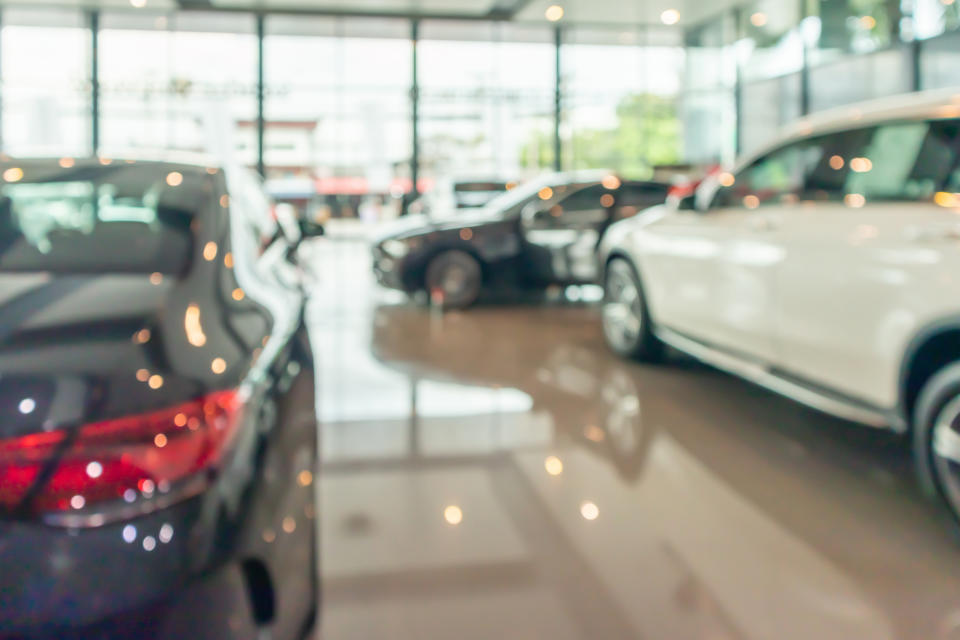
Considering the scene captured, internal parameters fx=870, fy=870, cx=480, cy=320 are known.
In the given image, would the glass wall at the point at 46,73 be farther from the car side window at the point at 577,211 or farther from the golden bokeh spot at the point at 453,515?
the golden bokeh spot at the point at 453,515

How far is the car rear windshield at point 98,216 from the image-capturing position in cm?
223

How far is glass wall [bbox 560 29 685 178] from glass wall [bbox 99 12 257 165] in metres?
7.37

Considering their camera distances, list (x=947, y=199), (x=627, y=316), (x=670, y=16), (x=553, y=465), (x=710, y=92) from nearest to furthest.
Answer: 1. (x=947, y=199)
2. (x=553, y=465)
3. (x=627, y=316)
4. (x=670, y=16)
5. (x=710, y=92)

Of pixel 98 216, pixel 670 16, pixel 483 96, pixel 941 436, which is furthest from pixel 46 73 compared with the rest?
pixel 941 436

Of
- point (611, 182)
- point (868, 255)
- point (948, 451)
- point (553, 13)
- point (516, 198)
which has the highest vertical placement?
point (553, 13)

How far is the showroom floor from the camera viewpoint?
2451 millimetres

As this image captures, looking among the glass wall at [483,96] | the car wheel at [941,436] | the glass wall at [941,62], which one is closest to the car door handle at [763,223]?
the car wheel at [941,436]

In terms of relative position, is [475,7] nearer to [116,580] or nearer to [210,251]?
[210,251]

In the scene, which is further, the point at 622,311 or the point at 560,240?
the point at 560,240

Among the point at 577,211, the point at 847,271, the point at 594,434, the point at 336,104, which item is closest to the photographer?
the point at 847,271

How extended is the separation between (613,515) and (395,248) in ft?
18.7

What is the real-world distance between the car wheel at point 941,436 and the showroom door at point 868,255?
187mm

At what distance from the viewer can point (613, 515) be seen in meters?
3.20

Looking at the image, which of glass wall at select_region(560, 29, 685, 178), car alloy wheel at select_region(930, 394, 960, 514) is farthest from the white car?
glass wall at select_region(560, 29, 685, 178)
